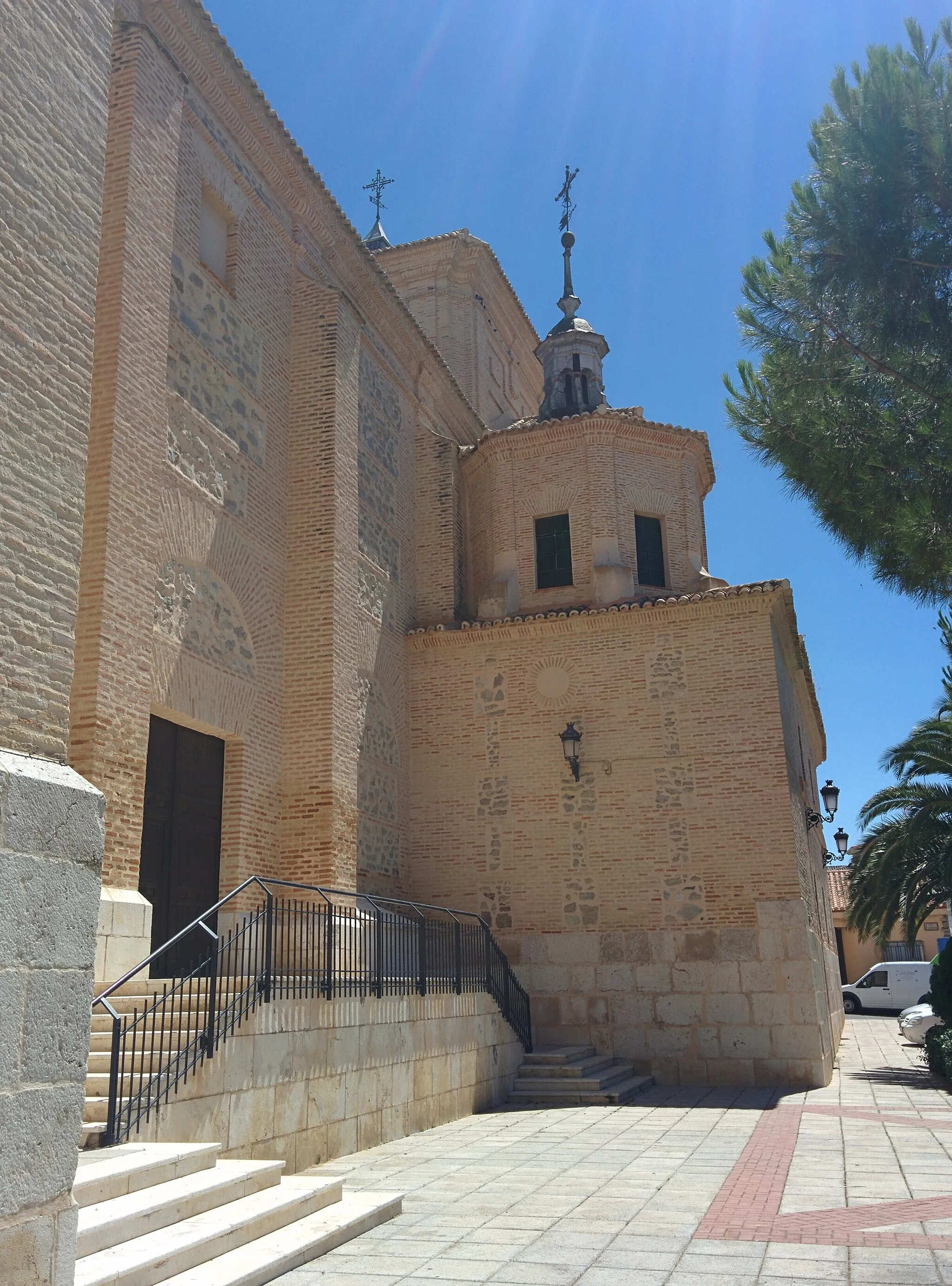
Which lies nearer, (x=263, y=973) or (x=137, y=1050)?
(x=137, y=1050)

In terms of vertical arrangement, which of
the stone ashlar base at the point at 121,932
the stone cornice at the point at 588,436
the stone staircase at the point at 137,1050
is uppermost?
the stone cornice at the point at 588,436

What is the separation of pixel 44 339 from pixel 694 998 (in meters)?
11.2

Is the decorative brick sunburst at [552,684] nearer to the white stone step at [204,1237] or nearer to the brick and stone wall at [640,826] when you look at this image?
the brick and stone wall at [640,826]

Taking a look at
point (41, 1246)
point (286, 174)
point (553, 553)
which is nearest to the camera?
point (41, 1246)

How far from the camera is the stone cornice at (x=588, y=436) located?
16.9 meters

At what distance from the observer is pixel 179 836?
10.4 meters

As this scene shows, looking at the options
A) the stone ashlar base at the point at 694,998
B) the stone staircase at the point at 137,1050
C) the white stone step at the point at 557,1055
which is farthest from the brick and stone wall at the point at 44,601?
the stone ashlar base at the point at 694,998

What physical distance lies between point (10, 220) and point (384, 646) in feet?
34.6

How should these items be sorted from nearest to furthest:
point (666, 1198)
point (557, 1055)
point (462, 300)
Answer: point (666, 1198)
point (557, 1055)
point (462, 300)

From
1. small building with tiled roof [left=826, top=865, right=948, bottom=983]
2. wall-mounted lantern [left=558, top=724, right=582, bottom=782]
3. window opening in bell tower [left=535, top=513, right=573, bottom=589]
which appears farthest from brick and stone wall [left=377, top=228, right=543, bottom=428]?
small building with tiled roof [left=826, top=865, right=948, bottom=983]

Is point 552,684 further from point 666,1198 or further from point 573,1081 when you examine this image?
point 666,1198

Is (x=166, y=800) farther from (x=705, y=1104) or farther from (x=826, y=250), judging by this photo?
(x=826, y=250)

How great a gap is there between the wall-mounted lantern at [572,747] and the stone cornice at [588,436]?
5031 millimetres

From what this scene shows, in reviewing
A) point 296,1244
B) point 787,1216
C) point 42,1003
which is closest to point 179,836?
point 296,1244
